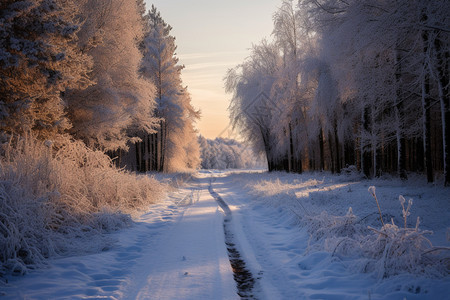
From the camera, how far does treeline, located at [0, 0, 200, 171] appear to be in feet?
24.1

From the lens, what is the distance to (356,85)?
35.7 feet

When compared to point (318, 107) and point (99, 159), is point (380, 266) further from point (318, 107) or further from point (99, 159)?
point (318, 107)

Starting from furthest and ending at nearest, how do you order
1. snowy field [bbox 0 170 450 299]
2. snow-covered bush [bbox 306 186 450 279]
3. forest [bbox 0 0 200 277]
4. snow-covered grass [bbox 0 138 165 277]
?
forest [bbox 0 0 200 277] → snow-covered grass [bbox 0 138 165 277] → snow-covered bush [bbox 306 186 450 279] → snowy field [bbox 0 170 450 299]

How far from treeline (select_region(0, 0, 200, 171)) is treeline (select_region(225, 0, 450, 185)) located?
7.36 m

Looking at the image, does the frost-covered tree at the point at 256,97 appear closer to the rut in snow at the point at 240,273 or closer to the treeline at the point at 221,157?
the rut in snow at the point at 240,273

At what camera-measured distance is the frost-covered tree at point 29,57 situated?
6985 millimetres

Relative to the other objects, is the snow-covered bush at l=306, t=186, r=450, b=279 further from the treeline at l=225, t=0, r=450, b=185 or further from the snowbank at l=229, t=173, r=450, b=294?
the treeline at l=225, t=0, r=450, b=185

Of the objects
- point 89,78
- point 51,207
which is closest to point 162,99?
point 89,78

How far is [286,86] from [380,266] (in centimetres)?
1836

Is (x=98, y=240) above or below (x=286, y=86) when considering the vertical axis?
below

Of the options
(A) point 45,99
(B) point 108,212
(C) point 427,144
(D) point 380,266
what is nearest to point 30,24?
(A) point 45,99

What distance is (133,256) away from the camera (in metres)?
4.78

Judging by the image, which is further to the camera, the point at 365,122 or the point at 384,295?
the point at 365,122

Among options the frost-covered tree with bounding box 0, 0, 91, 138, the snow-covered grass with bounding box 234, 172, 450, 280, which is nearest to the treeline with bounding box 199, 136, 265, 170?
the snow-covered grass with bounding box 234, 172, 450, 280
